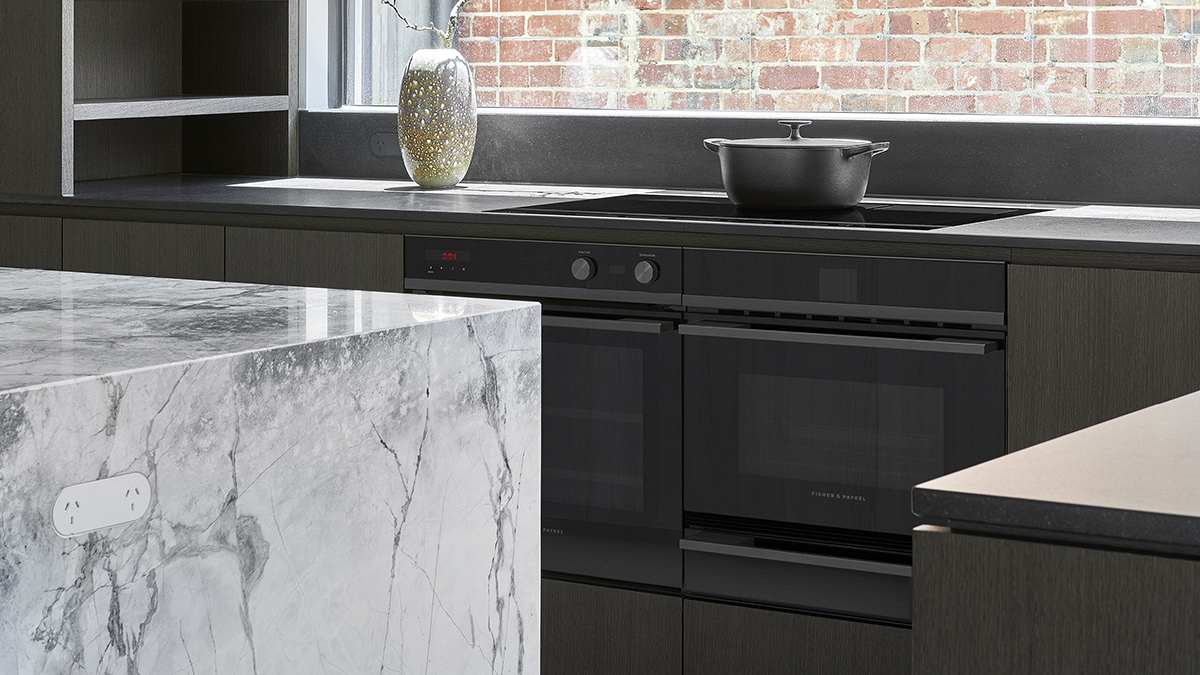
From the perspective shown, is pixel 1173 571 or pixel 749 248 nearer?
pixel 1173 571

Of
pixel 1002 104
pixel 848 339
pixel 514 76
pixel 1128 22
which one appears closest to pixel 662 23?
pixel 514 76

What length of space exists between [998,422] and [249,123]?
87.1 inches

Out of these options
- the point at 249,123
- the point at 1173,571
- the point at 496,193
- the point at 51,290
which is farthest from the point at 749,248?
the point at 1173,571

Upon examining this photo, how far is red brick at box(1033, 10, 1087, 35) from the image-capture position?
3.35 meters

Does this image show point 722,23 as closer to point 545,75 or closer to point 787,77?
point 787,77

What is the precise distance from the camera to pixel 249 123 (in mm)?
4156

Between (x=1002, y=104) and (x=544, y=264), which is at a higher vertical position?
(x=1002, y=104)

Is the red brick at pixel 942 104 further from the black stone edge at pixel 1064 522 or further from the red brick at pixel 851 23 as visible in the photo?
the black stone edge at pixel 1064 522

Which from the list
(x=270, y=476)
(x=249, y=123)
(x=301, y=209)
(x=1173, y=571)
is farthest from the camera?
(x=249, y=123)

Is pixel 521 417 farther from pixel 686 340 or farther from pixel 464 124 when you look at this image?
pixel 464 124

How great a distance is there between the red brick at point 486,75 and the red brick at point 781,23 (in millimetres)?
668

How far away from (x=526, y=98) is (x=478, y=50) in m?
0.18

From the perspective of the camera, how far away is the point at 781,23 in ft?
11.9

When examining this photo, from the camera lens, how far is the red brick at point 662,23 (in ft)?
12.3
